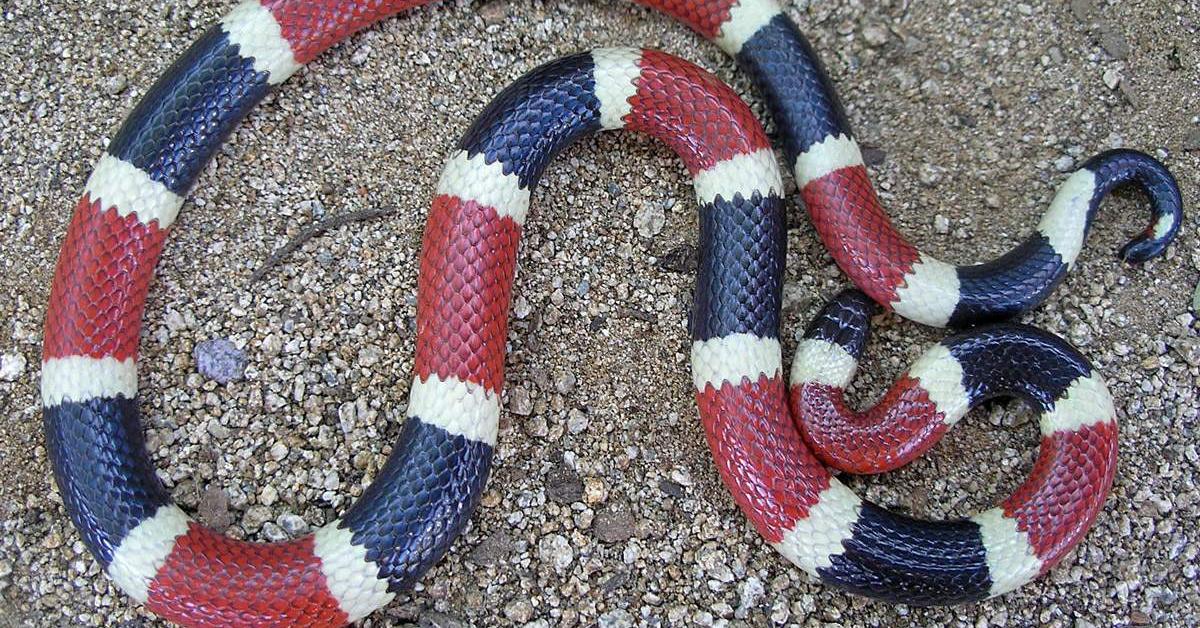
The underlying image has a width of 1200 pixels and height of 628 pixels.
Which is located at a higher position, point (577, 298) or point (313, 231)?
point (313, 231)

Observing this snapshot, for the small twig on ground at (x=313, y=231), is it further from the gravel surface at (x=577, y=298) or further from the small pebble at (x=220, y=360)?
the small pebble at (x=220, y=360)

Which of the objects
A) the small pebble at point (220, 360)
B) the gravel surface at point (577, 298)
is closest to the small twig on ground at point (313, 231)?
the gravel surface at point (577, 298)

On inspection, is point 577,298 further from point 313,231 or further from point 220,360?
point 220,360

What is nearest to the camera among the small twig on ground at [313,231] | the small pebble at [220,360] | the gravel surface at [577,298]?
the gravel surface at [577,298]

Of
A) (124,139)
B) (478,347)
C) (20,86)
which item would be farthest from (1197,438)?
(20,86)

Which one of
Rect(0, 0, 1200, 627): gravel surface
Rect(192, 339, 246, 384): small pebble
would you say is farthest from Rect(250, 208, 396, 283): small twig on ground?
Rect(192, 339, 246, 384): small pebble

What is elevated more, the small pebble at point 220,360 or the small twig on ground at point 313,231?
the small twig on ground at point 313,231

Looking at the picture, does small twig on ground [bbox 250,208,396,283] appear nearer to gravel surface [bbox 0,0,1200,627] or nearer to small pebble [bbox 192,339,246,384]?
gravel surface [bbox 0,0,1200,627]

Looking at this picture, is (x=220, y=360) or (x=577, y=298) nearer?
(x=220, y=360)

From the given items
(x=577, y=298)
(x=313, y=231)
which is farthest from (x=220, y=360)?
(x=577, y=298)
